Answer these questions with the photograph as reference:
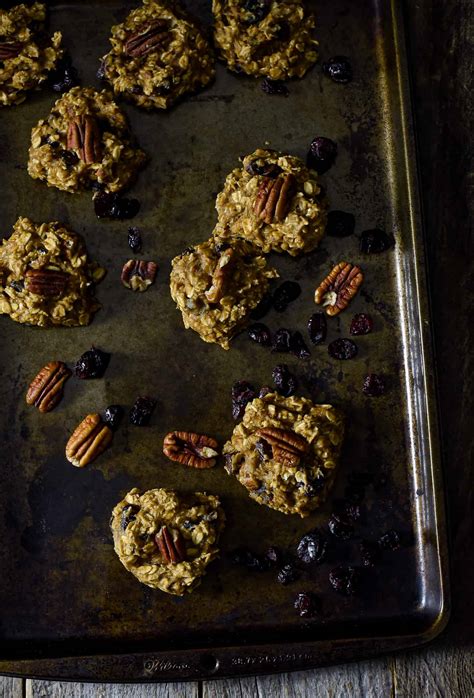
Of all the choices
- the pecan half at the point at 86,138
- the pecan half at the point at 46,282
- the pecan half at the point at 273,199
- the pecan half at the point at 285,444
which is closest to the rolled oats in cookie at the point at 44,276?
the pecan half at the point at 46,282

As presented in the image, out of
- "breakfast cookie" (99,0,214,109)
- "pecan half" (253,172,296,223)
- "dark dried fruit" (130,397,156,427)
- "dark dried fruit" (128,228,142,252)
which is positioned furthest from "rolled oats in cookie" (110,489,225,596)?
"breakfast cookie" (99,0,214,109)

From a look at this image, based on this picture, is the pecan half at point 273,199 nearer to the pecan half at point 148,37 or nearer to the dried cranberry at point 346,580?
the pecan half at point 148,37

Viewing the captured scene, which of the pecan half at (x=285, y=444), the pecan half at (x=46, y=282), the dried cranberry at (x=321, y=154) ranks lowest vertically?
the pecan half at (x=285, y=444)

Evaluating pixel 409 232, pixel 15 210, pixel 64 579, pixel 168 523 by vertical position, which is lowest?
pixel 64 579

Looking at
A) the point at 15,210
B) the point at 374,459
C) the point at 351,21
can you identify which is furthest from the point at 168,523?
the point at 351,21

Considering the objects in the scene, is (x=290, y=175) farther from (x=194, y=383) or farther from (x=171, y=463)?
(x=171, y=463)

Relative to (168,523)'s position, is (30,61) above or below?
above
